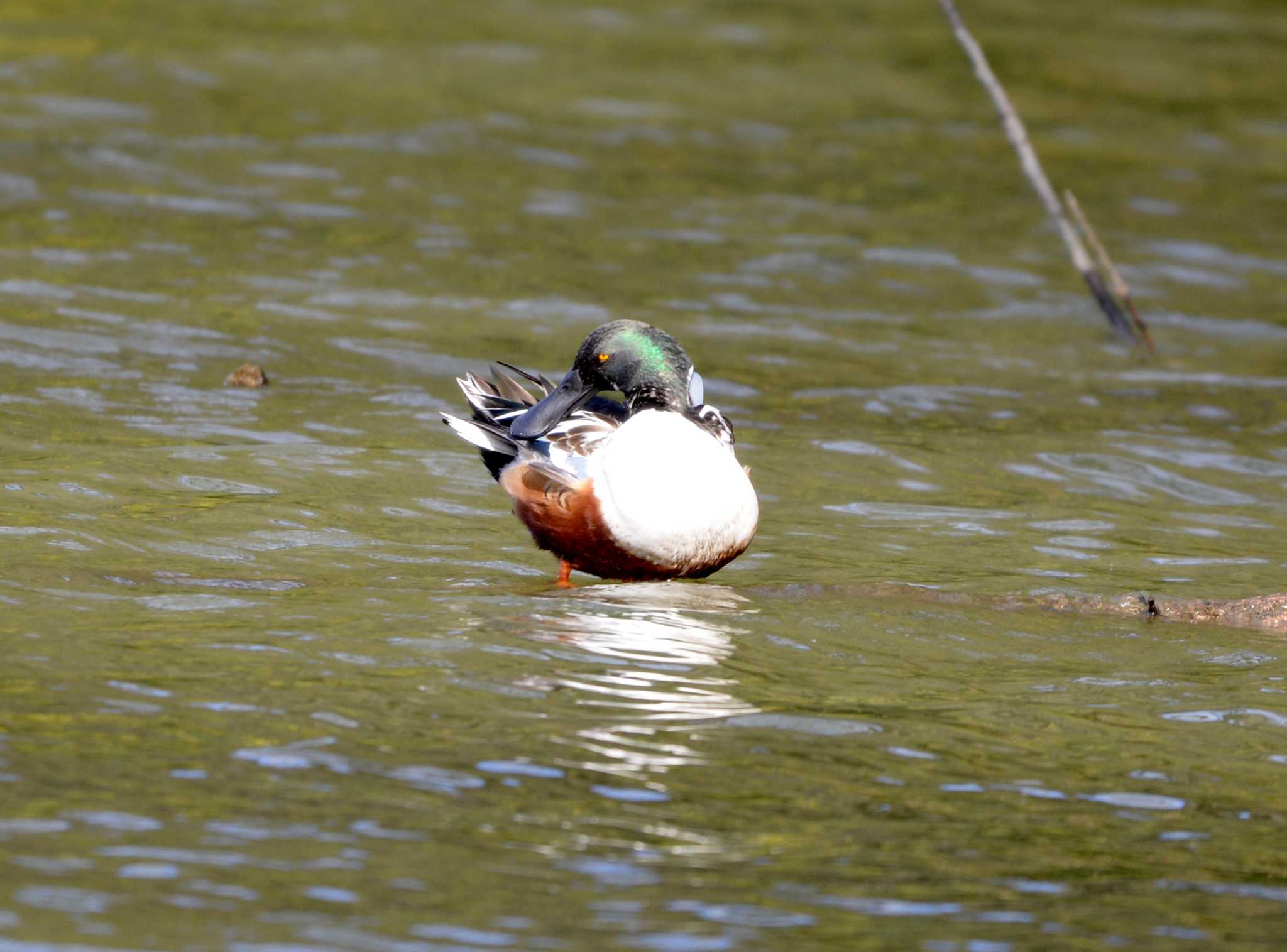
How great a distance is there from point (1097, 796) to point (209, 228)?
9.80m

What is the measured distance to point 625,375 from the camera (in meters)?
7.38

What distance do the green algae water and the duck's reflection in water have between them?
3cm

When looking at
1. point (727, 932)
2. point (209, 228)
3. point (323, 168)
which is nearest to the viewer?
point (727, 932)

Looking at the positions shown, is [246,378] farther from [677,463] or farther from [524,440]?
[677,463]

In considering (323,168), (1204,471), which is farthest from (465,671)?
(323,168)

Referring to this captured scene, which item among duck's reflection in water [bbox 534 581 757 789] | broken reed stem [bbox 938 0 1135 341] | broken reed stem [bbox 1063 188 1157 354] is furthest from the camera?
broken reed stem [bbox 938 0 1135 341]

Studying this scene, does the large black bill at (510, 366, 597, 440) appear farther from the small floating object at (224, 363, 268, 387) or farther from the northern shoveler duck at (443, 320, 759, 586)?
the small floating object at (224, 363, 268, 387)

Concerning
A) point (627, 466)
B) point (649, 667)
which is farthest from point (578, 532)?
point (649, 667)

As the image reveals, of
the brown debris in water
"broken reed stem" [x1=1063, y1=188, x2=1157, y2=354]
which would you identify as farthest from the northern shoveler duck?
"broken reed stem" [x1=1063, y1=188, x2=1157, y2=354]

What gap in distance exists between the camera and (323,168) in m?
15.4

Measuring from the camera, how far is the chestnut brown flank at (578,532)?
22.6 feet

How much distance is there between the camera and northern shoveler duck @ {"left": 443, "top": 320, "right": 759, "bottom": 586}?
678 centimetres

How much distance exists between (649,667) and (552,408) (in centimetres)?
169

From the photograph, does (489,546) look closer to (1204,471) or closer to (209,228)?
(1204,471)
